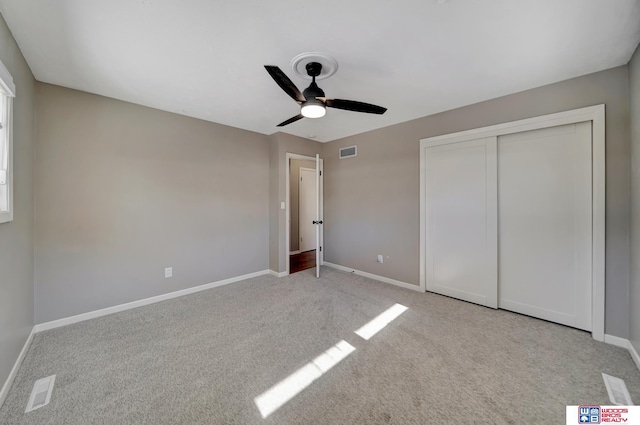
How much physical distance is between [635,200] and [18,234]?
5254 millimetres

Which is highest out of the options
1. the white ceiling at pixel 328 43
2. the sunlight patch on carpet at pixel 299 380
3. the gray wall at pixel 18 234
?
the white ceiling at pixel 328 43

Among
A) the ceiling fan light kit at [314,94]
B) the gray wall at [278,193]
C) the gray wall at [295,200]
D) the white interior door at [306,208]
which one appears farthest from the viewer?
the white interior door at [306,208]

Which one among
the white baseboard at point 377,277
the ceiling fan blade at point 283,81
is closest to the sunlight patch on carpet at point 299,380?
the white baseboard at point 377,277

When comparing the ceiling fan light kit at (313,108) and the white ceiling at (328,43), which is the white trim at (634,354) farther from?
the ceiling fan light kit at (313,108)

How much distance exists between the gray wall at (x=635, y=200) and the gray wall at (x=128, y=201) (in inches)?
174

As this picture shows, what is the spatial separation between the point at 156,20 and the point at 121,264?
2.67 meters

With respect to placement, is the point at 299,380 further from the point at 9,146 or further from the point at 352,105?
the point at 9,146

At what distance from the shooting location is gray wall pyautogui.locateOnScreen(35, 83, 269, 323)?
2.44 meters

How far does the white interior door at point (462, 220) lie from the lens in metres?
2.85

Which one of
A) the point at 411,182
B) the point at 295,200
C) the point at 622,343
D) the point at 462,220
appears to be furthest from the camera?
the point at 295,200

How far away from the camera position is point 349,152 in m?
4.32

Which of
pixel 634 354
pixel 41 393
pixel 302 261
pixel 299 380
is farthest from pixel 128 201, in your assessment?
pixel 634 354

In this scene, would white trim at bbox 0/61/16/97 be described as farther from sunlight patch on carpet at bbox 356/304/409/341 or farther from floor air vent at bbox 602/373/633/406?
floor air vent at bbox 602/373/633/406

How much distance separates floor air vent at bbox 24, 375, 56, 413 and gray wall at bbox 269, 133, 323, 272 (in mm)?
2730
